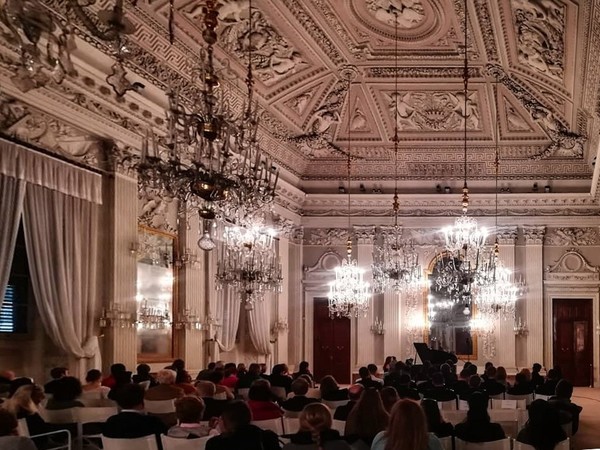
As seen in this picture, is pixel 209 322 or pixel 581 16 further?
pixel 209 322

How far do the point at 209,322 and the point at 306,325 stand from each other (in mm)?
6516

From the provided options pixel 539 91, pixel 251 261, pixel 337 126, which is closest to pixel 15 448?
pixel 251 261

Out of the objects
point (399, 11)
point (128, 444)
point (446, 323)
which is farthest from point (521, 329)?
point (128, 444)

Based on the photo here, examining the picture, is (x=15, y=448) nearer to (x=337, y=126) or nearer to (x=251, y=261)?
(x=251, y=261)

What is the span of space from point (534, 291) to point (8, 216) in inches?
563

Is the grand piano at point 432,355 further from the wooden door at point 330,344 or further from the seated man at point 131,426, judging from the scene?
the seated man at point 131,426

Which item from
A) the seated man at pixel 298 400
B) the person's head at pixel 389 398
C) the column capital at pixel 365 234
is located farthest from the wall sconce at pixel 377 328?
the person's head at pixel 389 398

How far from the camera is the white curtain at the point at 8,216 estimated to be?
963 centimetres

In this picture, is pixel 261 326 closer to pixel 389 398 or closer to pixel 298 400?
pixel 298 400

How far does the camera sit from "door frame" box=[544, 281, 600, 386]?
66.5 ft

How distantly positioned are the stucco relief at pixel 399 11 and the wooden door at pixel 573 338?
360 inches

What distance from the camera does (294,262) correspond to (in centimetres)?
2105

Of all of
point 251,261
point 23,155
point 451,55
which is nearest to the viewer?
point 23,155

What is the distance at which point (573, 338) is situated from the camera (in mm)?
20547
